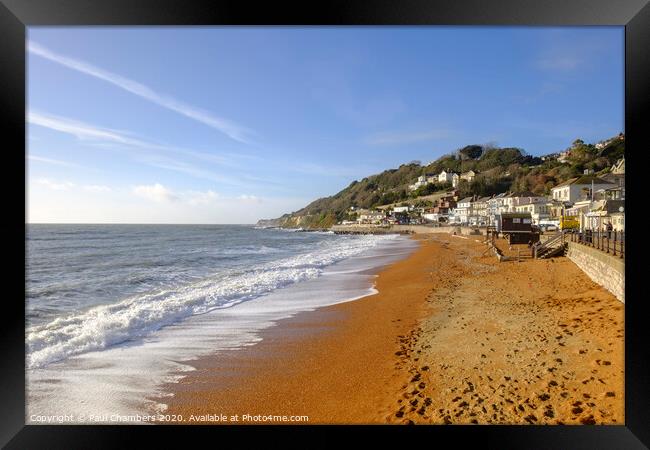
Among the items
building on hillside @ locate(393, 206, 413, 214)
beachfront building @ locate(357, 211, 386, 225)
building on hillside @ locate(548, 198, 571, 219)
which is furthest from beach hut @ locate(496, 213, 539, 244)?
beachfront building @ locate(357, 211, 386, 225)

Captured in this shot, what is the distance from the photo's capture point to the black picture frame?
2141 millimetres

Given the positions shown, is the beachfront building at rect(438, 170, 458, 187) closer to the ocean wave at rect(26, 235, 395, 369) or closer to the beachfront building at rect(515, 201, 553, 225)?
the beachfront building at rect(515, 201, 553, 225)

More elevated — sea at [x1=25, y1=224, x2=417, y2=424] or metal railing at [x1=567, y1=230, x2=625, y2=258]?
metal railing at [x1=567, y1=230, x2=625, y2=258]

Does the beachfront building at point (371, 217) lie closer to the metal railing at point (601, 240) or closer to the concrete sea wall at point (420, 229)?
the concrete sea wall at point (420, 229)

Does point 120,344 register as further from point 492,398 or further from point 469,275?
point 469,275

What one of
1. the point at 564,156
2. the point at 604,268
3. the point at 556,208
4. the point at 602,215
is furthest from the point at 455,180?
the point at 604,268

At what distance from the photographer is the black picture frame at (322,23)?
7.02 ft

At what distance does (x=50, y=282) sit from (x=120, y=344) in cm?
589

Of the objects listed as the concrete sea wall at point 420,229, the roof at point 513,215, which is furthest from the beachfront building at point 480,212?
the roof at point 513,215

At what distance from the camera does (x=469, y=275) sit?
6918 millimetres

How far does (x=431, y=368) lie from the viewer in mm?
2770

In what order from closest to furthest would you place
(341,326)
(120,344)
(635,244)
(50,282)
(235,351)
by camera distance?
(635,244) < (235,351) < (120,344) < (341,326) < (50,282)

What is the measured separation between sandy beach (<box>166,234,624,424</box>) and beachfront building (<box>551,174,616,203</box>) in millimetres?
3425

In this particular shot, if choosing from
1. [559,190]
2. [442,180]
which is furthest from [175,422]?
[442,180]
